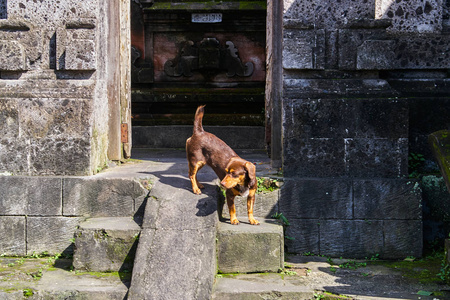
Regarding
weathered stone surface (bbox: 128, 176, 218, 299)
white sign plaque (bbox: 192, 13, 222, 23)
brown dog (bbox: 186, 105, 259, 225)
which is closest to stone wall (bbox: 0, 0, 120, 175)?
weathered stone surface (bbox: 128, 176, 218, 299)

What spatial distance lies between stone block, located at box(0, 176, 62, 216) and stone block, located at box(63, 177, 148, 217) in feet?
0.36

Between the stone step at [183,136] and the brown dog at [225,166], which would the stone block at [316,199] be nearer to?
the brown dog at [225,166]

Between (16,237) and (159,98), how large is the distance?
5.92 m

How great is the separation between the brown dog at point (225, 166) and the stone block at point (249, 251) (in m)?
0.30

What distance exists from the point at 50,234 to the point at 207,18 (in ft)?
22.5

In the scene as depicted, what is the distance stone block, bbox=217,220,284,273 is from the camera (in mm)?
4887

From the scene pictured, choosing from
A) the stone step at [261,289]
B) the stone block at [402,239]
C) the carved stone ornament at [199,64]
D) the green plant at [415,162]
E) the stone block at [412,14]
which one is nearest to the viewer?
the stone step at [261,289]

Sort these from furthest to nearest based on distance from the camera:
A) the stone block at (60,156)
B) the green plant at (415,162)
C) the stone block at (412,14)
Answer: the stone block at (412,14) < the green plant at (415,162) < the stone block at (60,156)

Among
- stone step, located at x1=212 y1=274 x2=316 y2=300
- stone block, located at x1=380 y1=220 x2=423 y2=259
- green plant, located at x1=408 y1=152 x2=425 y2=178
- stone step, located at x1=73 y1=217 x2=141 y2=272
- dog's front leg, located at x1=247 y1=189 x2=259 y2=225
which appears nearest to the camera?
stone step, located at x1=212 y1=274 x2=316 y2=300

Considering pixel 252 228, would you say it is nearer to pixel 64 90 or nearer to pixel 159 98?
pixel 64 90

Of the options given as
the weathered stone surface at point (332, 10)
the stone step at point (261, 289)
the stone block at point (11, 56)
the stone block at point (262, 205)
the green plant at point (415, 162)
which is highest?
the weathered stone surface at point (332, 10)

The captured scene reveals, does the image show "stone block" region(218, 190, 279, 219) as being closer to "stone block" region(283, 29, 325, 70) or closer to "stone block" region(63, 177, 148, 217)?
"stone block" region(63, 177, 148, 217)

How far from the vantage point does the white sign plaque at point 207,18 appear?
1118 cm

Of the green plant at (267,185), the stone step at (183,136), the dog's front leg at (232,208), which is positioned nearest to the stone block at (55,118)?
the dog's front leg at (232,208)
